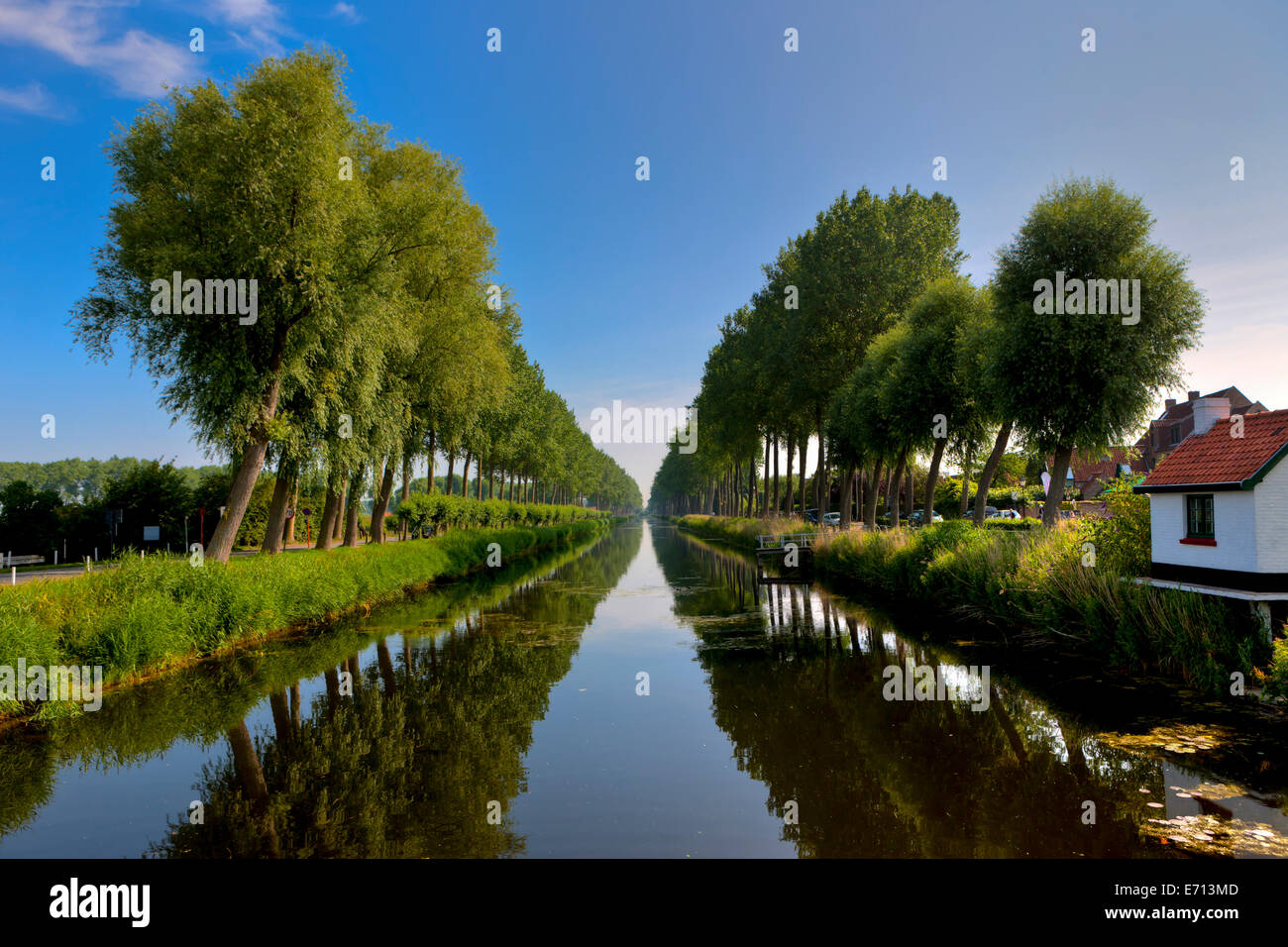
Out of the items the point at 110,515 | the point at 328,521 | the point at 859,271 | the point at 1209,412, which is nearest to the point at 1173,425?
the point at 859,271

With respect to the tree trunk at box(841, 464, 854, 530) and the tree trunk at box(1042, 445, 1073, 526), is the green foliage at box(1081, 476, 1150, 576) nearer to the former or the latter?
the tree trunk at box(1042, 445, 1073, 526)

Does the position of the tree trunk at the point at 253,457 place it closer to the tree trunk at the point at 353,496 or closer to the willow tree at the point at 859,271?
the tree trunk at the point at 353,496

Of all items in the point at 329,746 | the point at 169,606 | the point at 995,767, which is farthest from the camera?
the point at 169,606

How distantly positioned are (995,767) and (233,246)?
65.1 feet

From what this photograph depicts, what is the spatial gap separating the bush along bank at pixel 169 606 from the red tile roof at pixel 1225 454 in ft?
62.5

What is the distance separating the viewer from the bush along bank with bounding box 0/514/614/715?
10.6m

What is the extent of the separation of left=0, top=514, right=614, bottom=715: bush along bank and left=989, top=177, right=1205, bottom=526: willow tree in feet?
71.7

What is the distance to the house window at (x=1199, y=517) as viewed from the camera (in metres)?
10.7

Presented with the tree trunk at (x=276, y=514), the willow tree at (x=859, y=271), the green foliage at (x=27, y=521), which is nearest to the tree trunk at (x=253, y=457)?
the tree trunk at (x=276, y=514)

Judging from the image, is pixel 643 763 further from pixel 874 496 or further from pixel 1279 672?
pixel 874 496

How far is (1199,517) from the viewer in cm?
1096
